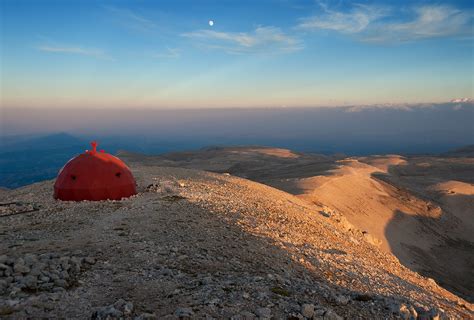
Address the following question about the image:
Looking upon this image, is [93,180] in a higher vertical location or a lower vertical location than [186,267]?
higher

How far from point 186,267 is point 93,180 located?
296 inches

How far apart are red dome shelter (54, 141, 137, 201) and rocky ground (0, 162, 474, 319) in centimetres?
63

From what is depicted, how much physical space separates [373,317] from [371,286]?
2.21 meters

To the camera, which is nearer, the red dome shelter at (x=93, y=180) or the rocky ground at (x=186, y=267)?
the rocky ground at (x=186, y=267)

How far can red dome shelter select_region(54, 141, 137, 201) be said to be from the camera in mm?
13320

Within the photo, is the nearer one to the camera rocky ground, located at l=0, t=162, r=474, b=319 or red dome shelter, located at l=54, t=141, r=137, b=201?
rocky ground, located at l=0, t=162, r=474, b=319

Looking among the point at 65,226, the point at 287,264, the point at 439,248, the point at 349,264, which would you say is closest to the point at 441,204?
the point at 439,248

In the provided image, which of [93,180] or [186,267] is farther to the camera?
[93,180]

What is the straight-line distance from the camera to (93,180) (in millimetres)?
Answer: 13391

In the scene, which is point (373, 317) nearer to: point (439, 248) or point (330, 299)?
point (330, 299)

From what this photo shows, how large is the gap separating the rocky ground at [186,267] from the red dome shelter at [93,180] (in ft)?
2.07

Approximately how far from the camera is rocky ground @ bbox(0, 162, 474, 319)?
18.8ft

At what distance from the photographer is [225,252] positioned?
843cm

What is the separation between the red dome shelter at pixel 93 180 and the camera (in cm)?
1332
